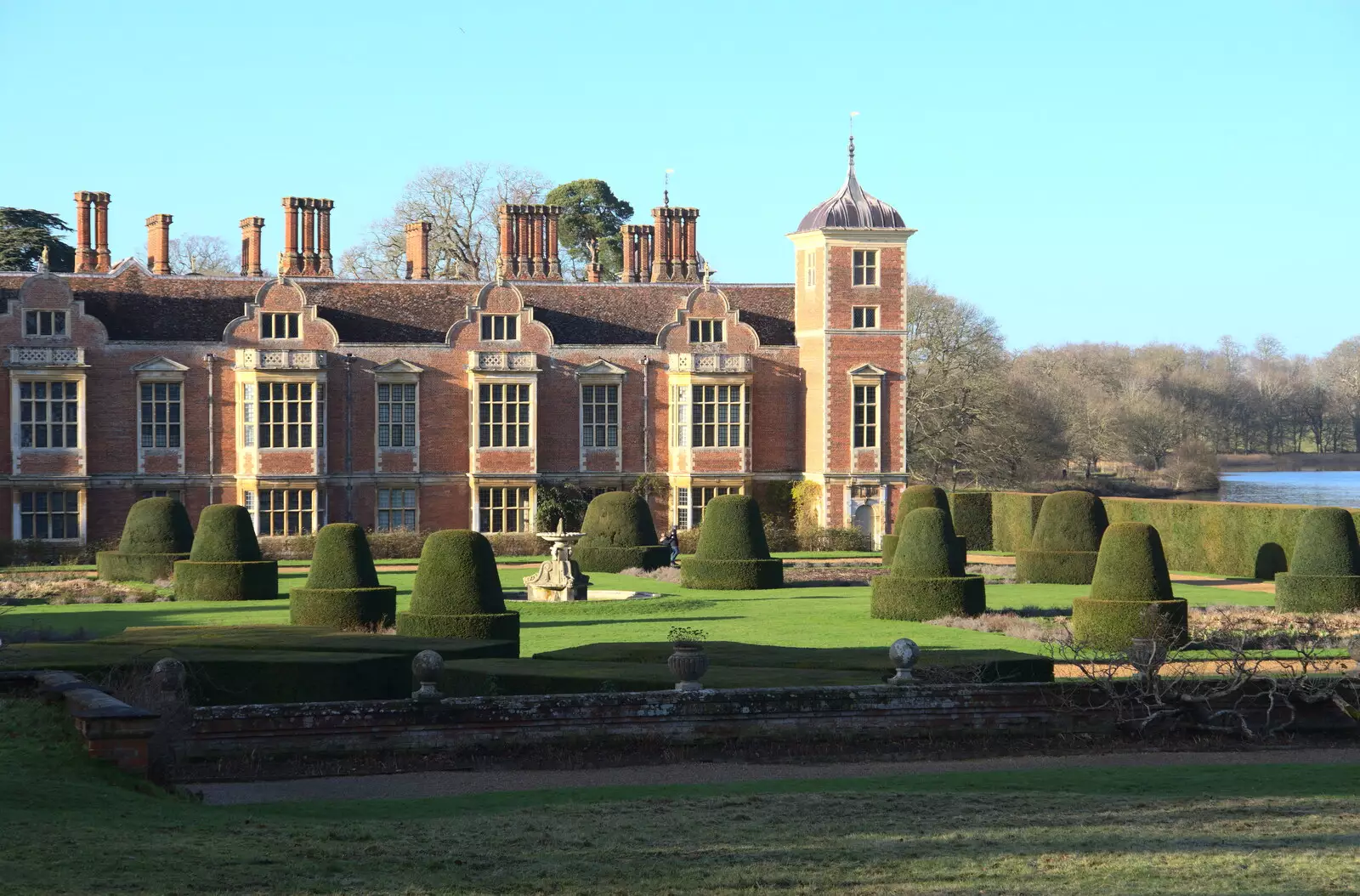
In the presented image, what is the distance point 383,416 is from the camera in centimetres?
4562

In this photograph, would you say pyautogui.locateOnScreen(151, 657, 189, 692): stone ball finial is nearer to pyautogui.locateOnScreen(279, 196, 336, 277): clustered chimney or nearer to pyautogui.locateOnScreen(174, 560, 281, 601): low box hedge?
pyautogui.locateOnScreen(174, 560, 281, 601): low box hedge

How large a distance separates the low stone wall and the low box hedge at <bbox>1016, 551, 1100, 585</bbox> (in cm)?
1778

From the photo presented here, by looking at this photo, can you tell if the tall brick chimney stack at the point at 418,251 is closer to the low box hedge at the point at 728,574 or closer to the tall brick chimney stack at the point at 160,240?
the tall brick chimney stack at the point at 160,240

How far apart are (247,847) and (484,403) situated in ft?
115

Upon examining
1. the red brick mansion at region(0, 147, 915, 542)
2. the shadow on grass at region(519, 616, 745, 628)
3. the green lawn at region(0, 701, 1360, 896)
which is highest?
the red brick mansion at region(0, 147, 915, 542)

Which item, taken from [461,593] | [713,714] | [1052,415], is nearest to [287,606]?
[461,593]

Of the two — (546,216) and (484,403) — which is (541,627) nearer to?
(484,403)

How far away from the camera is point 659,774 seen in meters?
15.7

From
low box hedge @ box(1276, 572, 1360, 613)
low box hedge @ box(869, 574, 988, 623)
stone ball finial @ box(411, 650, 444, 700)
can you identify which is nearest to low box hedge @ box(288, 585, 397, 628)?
low box hedge @ box(869, 574, 988, 623)

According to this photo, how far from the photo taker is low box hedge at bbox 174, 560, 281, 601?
1226 inches

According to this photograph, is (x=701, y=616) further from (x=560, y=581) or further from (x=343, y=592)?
(x=343, y=592)

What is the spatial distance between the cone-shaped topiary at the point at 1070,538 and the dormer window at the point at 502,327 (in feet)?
52.2

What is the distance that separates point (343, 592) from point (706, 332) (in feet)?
77.2

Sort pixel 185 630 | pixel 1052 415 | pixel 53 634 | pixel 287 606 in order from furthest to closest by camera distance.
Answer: pixel 1052 415, pixel 287 606, pixel 53 634, pixel 185 630
